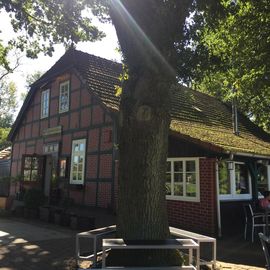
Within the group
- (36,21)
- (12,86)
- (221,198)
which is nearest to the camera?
(221,198)

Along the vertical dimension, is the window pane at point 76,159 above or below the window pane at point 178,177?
above

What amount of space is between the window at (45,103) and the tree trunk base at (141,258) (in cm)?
1425

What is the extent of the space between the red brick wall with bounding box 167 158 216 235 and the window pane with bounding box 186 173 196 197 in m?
0.30

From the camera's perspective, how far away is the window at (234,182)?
1168cm

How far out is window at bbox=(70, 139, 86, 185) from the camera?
1593 cm

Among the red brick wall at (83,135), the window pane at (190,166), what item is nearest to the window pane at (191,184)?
the window pane at (190,166)

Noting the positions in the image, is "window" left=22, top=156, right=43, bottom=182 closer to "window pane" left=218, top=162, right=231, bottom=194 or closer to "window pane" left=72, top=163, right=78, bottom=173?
"window pane" left=72, top=163, right=78, bottom=173

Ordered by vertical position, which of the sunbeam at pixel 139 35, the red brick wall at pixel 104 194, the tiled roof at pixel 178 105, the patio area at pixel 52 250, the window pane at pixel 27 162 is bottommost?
the patio area at pixel 52 250

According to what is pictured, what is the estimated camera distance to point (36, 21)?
13094 millimetres

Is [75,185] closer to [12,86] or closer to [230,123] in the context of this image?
[230,123]

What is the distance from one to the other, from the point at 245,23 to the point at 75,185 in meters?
9.07

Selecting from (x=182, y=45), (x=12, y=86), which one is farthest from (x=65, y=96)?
(x=12, y=86)

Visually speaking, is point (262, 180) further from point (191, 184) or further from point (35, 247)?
point (35, 247)

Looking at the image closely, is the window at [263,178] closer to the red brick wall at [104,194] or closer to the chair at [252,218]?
the chair at [252,218]
